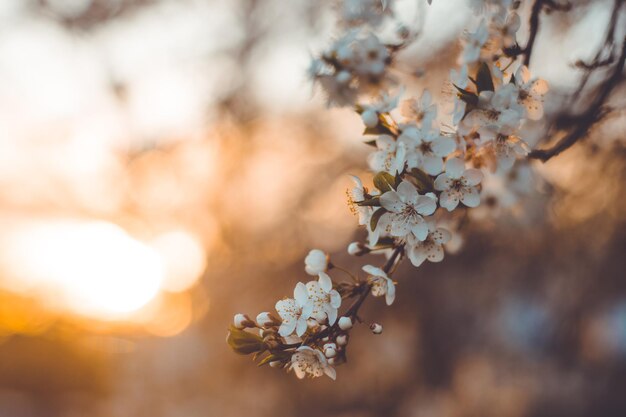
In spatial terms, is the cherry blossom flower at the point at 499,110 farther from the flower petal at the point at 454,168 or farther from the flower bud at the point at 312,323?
the flower bud at the point at 312,323

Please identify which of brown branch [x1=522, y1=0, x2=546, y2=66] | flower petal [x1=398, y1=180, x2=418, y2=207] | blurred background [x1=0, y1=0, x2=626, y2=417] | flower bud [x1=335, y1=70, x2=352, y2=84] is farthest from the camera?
blurred background [x1=0, y1=0, x2=626, y2=417]

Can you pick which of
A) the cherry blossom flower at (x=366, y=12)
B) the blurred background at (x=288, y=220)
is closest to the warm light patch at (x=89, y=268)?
the blurred background at (x=288, y=220)

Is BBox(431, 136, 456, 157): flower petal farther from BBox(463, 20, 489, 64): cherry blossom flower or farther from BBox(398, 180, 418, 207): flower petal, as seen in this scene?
BBox(463, 20, 489, 64): cherry blossom flower

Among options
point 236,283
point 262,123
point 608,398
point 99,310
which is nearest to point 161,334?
point 99,310

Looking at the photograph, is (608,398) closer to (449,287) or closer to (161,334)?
(449,287)

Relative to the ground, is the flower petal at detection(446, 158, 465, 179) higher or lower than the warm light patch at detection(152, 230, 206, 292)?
lower

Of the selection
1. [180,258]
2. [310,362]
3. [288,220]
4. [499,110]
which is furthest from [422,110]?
[180,258]

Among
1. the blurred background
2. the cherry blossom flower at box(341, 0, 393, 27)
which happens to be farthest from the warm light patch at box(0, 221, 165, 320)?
the cherry blossom flower at box(341, 0, 393, 27)
